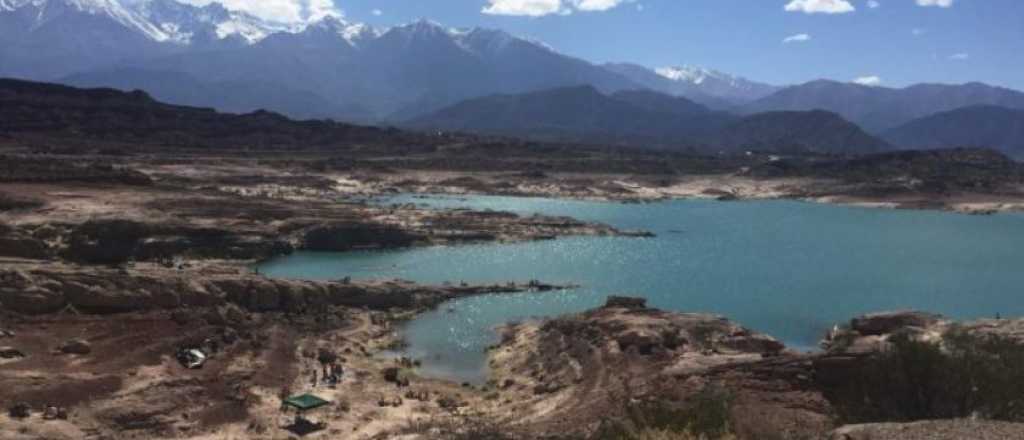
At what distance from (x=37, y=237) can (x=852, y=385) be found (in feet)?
158

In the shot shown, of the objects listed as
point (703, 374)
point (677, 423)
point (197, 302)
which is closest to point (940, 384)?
point (677, 423)

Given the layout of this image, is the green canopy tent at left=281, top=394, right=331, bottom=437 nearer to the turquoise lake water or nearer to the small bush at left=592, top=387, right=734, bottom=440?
the turquoise lake water

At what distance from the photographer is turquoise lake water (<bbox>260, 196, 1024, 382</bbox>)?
4697cm

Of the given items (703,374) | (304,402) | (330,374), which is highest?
(703,374)

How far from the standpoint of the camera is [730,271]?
64.8 metres

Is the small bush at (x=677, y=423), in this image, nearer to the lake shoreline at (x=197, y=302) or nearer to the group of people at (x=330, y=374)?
the lake shoreline at (x=197, y=302)

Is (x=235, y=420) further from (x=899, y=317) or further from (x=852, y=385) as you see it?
(x=899, y=317)

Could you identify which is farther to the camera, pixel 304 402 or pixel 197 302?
pixel 197 302

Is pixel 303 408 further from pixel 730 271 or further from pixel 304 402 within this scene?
pixel 730 271

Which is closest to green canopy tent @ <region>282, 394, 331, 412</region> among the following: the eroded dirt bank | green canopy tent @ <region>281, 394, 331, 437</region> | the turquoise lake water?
green canopy tent @ <region>281, 394, 331, 437</region>

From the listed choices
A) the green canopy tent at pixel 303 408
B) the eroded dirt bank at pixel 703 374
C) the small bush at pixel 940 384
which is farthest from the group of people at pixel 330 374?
the small bush at pixel 940 384

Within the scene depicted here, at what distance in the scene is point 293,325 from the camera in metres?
40.9

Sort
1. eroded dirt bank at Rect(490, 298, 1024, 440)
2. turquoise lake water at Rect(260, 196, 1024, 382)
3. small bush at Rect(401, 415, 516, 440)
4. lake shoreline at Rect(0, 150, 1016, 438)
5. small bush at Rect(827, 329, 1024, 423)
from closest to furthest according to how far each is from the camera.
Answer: small bush at Rect(827, 329, 1024, 423), eroded dirt bank at Rect(490, 298, 1024, 440), small bush at Rect(401, 415, 516, 440), lake shoreline at Rect(0, 150, 1016, 438), turquoise lake water at Rect(260, 196, 1024, 382)

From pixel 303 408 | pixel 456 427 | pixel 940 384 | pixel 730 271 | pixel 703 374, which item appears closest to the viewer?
pixel 940 384
